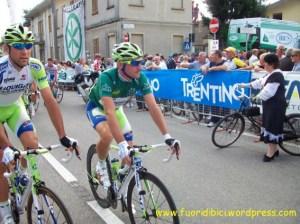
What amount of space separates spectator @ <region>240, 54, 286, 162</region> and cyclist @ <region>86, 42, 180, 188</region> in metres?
3.21

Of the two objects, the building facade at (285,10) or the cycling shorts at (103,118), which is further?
the building facade at (285,10)

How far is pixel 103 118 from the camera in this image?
465 centimetres

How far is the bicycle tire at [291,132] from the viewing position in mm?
7270

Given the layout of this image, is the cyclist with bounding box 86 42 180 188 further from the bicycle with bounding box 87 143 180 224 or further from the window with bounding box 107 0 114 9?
the window with bounding box 107 0 114 9

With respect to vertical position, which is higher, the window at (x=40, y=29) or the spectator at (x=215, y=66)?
the window at (x=40, y=29)

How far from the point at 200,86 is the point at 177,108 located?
1.75 m

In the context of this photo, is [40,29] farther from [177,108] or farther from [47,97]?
[47,97]

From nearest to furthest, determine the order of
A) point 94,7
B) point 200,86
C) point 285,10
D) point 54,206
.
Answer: point 54,206, point 200,86, point 94,7, point 285,10

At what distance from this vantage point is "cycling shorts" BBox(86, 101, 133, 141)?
4539mm

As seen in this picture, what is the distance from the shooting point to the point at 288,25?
96.3ft

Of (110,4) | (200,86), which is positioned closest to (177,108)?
(200,86)

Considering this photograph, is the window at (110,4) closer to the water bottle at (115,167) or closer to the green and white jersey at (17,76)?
the water bottle at (115,167)

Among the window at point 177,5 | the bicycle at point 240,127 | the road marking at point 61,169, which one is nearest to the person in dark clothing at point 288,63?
the bicycle at point 240,127

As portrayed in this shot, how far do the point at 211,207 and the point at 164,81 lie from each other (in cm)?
773
